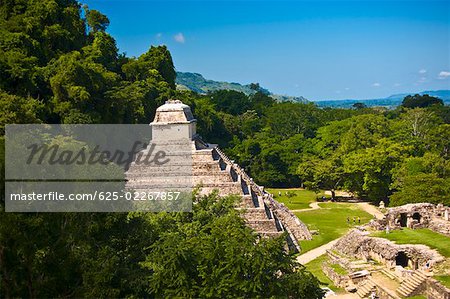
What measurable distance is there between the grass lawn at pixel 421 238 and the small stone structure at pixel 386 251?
63 cm

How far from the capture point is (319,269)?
26.4m

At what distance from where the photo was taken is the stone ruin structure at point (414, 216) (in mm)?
29734

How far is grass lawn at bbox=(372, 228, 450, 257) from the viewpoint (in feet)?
80.7

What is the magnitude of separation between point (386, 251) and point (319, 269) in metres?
4.11

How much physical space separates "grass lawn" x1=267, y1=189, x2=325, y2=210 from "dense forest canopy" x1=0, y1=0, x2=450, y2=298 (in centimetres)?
193

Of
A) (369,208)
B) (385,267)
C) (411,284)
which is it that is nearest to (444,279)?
(411,284)

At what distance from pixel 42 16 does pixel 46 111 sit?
9.07 meters

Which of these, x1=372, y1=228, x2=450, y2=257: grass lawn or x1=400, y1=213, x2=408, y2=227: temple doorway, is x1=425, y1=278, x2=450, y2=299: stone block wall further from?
x1=400, y1=213, x2=408, y2=227: temple doorway

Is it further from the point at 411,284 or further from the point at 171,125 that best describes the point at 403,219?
the point at 171,125

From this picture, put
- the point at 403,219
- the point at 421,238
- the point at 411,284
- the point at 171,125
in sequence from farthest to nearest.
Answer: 1. the point at 403,219
2. the point at 171,125
3. the point at 421,238
4. the point at 411,284

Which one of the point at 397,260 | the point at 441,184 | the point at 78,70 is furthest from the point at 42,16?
the point at 441,184

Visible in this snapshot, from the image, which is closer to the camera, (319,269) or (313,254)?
(319,269)

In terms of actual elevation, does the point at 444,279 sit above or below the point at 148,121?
below

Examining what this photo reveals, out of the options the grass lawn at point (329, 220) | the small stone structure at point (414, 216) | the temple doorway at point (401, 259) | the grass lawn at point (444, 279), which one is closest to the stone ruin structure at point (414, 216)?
the small stone structure at point (414, 216)
